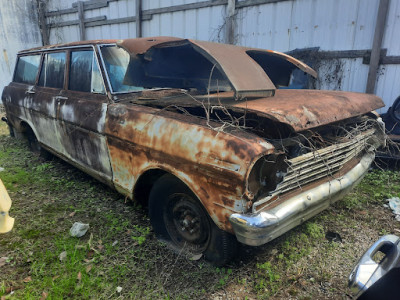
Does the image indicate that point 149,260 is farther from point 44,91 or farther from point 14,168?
point 14,168

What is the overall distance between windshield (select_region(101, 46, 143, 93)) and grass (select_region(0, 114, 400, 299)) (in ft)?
4.52

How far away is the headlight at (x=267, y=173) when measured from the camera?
6.51 feet

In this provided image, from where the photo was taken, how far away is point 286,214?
1.98 metres

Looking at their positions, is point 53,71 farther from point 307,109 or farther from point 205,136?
point 307,109

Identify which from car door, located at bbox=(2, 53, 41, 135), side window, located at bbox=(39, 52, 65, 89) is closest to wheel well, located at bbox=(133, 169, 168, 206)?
side window, located at bbox=(39, 52, 65, 89)

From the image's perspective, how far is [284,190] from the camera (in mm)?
2102

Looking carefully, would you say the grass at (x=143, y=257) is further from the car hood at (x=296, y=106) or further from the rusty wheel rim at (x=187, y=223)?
the car hood at (x=296, y=106)

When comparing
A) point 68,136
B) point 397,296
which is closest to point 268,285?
point 397,296

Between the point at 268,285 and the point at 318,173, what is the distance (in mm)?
998

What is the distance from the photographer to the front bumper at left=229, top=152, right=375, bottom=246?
184 cm

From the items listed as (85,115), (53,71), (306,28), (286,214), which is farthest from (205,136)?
(306,28)

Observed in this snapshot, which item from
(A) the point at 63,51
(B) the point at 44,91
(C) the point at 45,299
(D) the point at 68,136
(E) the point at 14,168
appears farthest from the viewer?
(E) the point at 14,168

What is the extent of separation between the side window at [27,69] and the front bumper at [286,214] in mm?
4115

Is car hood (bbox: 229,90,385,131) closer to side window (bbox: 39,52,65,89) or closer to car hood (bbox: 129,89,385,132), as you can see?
car hood (bbox: 129,89,385,132)
